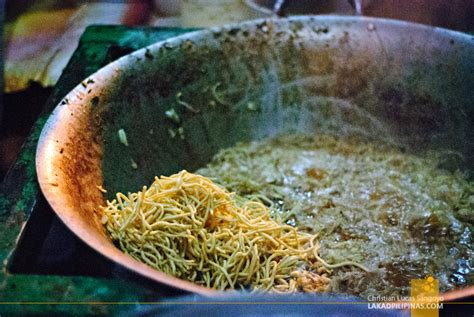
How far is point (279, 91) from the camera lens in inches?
133

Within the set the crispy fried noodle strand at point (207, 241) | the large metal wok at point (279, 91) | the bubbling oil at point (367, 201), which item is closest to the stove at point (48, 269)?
the crispy fried noodle strand at point (207, 241)

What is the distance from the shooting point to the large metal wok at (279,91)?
9.47 ft

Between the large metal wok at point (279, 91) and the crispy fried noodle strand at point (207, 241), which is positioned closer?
the crispy fried noodle strand at point (207, 241)

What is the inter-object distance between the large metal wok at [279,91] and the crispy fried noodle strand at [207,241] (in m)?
0.44

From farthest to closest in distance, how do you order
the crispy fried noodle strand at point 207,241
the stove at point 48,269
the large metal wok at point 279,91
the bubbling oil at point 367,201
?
the large metal wok at point 279,91 → the bubbling oil at point 367,201 → the crispy fried noodle strand at point 207,241 → the stove at point 48,269

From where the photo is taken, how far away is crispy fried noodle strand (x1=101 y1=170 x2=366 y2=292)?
7.31 ft

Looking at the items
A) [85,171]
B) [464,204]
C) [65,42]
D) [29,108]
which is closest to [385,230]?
[464,204]

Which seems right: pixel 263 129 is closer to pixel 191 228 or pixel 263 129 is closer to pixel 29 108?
pixel 191 228

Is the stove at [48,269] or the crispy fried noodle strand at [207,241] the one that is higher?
the stove at [48,269]

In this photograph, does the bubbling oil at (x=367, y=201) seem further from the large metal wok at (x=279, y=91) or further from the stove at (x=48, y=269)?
the stove at (x=48, y=269)

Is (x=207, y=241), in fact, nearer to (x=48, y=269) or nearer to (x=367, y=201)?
(x=48, y=269)

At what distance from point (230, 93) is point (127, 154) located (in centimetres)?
80

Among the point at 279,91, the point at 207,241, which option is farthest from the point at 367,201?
the point at 207,241

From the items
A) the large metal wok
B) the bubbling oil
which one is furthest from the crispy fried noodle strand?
the large metal wok
